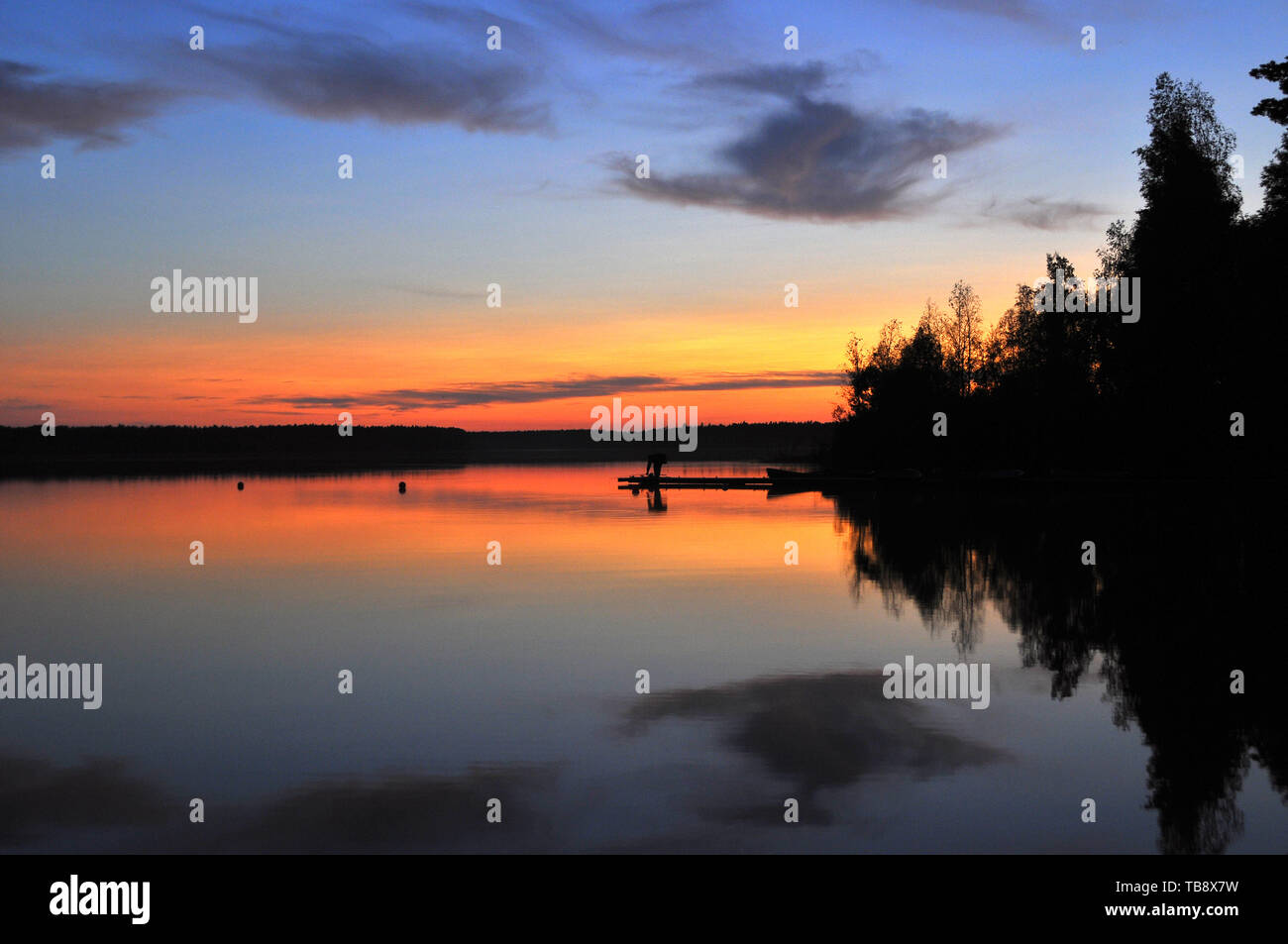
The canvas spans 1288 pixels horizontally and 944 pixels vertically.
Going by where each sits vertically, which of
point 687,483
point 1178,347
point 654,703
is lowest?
point 654,703

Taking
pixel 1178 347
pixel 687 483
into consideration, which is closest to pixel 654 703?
pixel 1178 347

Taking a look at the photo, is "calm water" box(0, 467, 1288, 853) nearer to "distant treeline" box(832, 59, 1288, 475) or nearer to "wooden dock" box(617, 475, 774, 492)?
"distant treeline" box(832, 59, 1288, 475)

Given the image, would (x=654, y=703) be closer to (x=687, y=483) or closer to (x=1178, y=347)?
(x=1178, y=347)

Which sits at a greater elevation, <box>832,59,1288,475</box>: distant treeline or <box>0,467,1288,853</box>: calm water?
<box>832,59,1288,475</box>: distant treeline

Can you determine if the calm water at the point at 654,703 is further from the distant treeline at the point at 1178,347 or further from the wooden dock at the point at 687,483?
the wooden dock at the point at 687,483

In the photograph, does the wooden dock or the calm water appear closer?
the calm water

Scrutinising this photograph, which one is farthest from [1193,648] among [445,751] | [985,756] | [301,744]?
[301,744]

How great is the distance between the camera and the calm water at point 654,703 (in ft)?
31.5

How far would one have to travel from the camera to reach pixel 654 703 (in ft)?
46.2

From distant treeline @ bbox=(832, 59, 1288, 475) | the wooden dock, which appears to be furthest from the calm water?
the wooden dock

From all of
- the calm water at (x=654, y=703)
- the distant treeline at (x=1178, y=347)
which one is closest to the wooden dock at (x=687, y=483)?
the distant treeline at (x=1178, y=347)

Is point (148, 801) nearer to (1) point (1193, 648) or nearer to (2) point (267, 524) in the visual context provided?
(1) point (1193, 648)

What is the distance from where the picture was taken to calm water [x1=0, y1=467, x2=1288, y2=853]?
959 cm

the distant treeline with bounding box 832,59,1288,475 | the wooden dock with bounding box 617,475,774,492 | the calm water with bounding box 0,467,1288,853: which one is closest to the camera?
the calm water with bounding box 0,467,1288,853
